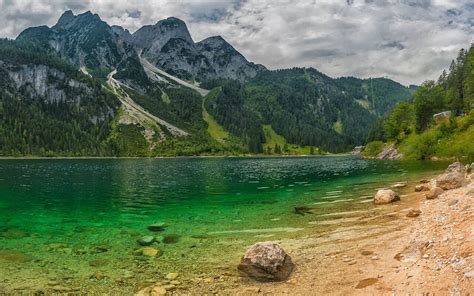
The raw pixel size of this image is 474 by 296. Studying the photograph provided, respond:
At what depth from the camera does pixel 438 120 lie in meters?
147

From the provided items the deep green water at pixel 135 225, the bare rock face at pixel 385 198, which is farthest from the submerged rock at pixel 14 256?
the bare rock face at pixel 385 198

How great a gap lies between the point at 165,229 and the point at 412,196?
26.0m

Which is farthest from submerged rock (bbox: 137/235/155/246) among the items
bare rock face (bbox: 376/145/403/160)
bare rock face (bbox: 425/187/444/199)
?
bare rock face (bbox: 376/145/403/160)

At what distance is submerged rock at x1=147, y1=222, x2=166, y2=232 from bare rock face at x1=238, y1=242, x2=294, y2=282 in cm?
1300

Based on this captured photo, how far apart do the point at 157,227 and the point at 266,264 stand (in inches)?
Answer: 601

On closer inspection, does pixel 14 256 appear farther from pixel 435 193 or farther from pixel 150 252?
pixel 435 193

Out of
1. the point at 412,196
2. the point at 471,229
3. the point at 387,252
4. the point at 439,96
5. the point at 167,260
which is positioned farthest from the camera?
the point at 439,96

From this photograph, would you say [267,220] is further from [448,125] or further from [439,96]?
[439,96]

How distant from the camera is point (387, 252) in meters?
18.1

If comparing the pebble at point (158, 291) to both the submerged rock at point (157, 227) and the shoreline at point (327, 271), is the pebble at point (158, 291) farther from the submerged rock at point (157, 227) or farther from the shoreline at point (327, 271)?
the submerged rock at point (157, 227)

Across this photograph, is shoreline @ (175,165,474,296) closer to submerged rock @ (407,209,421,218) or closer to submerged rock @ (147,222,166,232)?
submerged rock @ (407,209,421,218)

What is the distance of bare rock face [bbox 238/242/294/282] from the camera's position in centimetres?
1689

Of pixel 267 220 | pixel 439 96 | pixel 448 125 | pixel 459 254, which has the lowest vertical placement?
pixel 267 220

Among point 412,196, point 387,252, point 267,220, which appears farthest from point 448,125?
point 387,252
